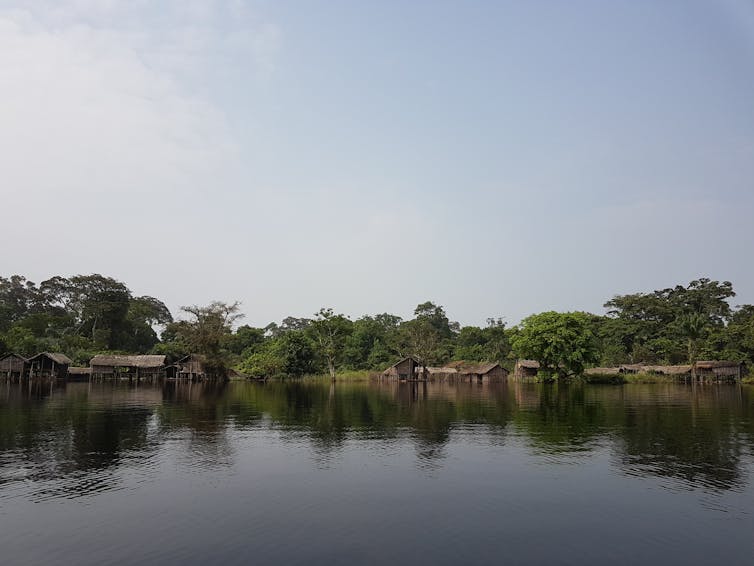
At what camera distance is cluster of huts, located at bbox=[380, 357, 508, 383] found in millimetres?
100938

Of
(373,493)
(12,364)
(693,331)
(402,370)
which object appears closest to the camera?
(373,493)

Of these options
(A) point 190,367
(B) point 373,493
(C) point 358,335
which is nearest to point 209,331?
(A) point 190,367

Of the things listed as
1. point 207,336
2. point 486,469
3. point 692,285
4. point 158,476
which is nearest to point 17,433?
point 158,476

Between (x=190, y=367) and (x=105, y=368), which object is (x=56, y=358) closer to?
(x=105, y=368)

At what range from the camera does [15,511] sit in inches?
617

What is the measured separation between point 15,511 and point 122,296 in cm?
11480

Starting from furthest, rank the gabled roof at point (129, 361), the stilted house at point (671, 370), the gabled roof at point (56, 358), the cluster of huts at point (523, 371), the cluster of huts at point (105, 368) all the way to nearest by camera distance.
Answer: the stilted house at point (671, 370)
the cluster of huts at point (523, 371)
the gabled roof at point (129, 361)
the gabled roof at point (56, 358)
the cluster of huts at point (105, 368)

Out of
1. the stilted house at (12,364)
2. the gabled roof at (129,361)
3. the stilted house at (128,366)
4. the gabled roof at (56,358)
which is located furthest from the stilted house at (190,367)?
the stilted house at (12,364)

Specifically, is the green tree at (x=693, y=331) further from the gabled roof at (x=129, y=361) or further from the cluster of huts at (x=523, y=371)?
the gabled roof at (x=129, y=361)

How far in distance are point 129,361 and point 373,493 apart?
84641 millimetres

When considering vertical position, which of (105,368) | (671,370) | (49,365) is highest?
(49,365)

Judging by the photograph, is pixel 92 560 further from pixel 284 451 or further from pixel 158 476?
pixel 284 451

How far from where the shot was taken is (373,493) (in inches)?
720

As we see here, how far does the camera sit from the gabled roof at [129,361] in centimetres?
8944
